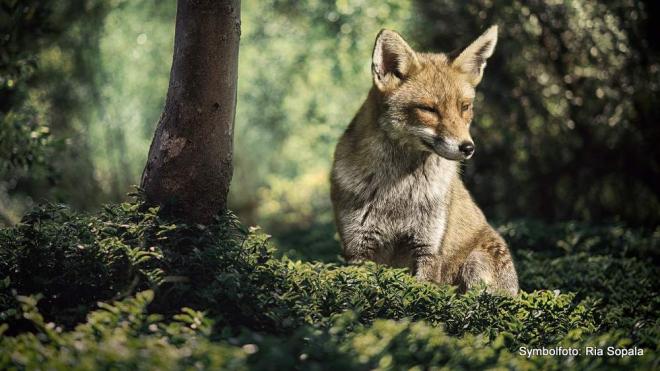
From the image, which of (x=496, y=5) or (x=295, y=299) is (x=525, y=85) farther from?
(x=295, y=299)

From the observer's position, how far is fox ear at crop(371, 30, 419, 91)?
4953mm

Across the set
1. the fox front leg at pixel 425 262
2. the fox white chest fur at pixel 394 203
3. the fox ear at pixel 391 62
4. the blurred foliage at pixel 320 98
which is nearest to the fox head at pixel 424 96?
the fox ear at pixel 391 62

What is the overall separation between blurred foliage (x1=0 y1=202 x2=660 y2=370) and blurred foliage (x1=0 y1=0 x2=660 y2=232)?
4.51 feet

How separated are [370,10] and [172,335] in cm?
943

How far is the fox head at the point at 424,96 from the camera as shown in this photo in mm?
4692

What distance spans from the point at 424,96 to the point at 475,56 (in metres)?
0.73

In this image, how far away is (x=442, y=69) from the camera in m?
5.08

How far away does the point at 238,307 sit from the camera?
3902mm

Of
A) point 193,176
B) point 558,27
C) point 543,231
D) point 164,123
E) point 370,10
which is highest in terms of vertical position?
point 370,10

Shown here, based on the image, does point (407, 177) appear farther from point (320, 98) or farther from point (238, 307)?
point (320, 98)

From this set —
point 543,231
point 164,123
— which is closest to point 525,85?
point 543,231

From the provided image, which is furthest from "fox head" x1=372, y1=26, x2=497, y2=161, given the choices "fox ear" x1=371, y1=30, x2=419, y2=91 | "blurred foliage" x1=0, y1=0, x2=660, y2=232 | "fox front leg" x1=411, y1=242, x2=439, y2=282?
"blurred foliage" x1=0, y1=0, x2=660, y2=232

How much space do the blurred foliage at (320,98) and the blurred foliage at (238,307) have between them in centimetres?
138

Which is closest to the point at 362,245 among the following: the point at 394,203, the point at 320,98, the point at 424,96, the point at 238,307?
the point at 394,203
